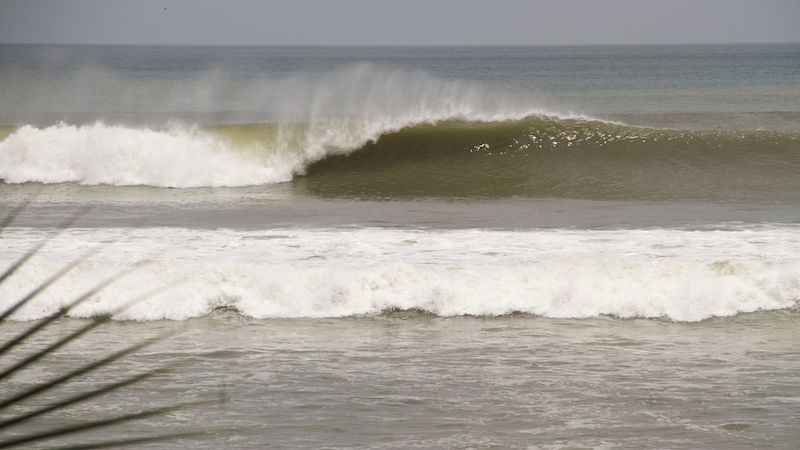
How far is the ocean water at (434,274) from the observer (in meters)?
5.97

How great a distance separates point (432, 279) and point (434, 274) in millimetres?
110

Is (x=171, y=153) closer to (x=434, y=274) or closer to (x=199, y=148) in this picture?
(x=199, y=148)

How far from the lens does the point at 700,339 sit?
757cm

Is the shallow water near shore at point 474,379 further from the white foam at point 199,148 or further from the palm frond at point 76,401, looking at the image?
the white foam at point 199,148

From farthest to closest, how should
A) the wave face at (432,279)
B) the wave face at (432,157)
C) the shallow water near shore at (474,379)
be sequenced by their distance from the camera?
1. the wave face at (432,157)
2. the wave face at (432,279)
3. the shallow water near shore at (474,379)

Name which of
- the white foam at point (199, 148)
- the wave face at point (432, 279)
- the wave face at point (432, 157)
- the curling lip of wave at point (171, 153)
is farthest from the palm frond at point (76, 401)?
the white foam at point (199, 148)

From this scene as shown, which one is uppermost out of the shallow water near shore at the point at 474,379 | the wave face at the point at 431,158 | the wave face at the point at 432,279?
the wave face at the point at 431,158

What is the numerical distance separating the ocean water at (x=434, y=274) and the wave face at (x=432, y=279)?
0.09ft

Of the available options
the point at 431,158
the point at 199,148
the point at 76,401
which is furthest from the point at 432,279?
the point at 199,148

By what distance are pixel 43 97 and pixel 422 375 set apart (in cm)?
4130

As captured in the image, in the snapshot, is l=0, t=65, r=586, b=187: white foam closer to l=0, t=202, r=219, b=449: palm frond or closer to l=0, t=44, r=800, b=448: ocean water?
l=0, t=44, r=800, b=448: ocean water

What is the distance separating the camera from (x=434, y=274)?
8844 millimetres

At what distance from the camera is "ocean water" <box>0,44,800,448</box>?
19.6ft

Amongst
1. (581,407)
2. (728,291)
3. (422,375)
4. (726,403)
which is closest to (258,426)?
(422,375)
